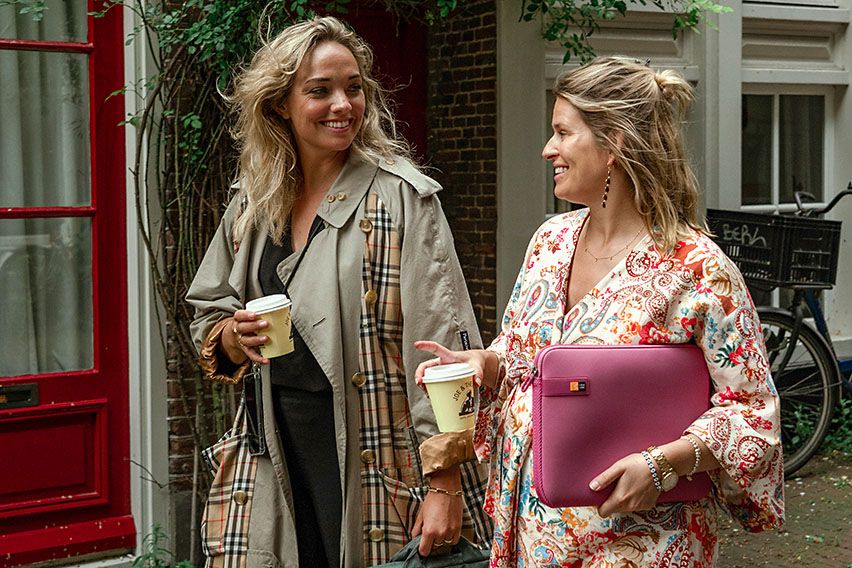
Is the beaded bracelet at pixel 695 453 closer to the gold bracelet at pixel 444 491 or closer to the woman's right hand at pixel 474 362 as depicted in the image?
the woman's right hand at pixel 474 362

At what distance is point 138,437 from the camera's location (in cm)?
538

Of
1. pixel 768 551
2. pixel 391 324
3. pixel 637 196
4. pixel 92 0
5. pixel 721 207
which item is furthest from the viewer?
pixel 721 207

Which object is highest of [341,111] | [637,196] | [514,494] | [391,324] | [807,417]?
[341,111]

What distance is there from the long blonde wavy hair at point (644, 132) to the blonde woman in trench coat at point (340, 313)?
2.21 feet

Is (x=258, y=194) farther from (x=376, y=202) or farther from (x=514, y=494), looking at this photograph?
(x=514, y=494)

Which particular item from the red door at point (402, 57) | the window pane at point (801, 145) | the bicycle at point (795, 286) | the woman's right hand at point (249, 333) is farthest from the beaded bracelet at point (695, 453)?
the window pane at point (801, 145)

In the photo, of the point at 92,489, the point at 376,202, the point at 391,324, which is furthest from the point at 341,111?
the point at 92,489

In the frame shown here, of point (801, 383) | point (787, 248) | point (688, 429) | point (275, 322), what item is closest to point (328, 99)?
point (275, 322)

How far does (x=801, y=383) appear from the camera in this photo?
7.38 meters

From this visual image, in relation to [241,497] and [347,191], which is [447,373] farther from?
[241,497]

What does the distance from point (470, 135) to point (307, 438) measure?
3.86 m

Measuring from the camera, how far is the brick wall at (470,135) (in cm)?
666

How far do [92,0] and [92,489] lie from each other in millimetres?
2131

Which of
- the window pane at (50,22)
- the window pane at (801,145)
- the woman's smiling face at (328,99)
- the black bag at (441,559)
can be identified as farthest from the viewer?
the window pane at (801,145)
